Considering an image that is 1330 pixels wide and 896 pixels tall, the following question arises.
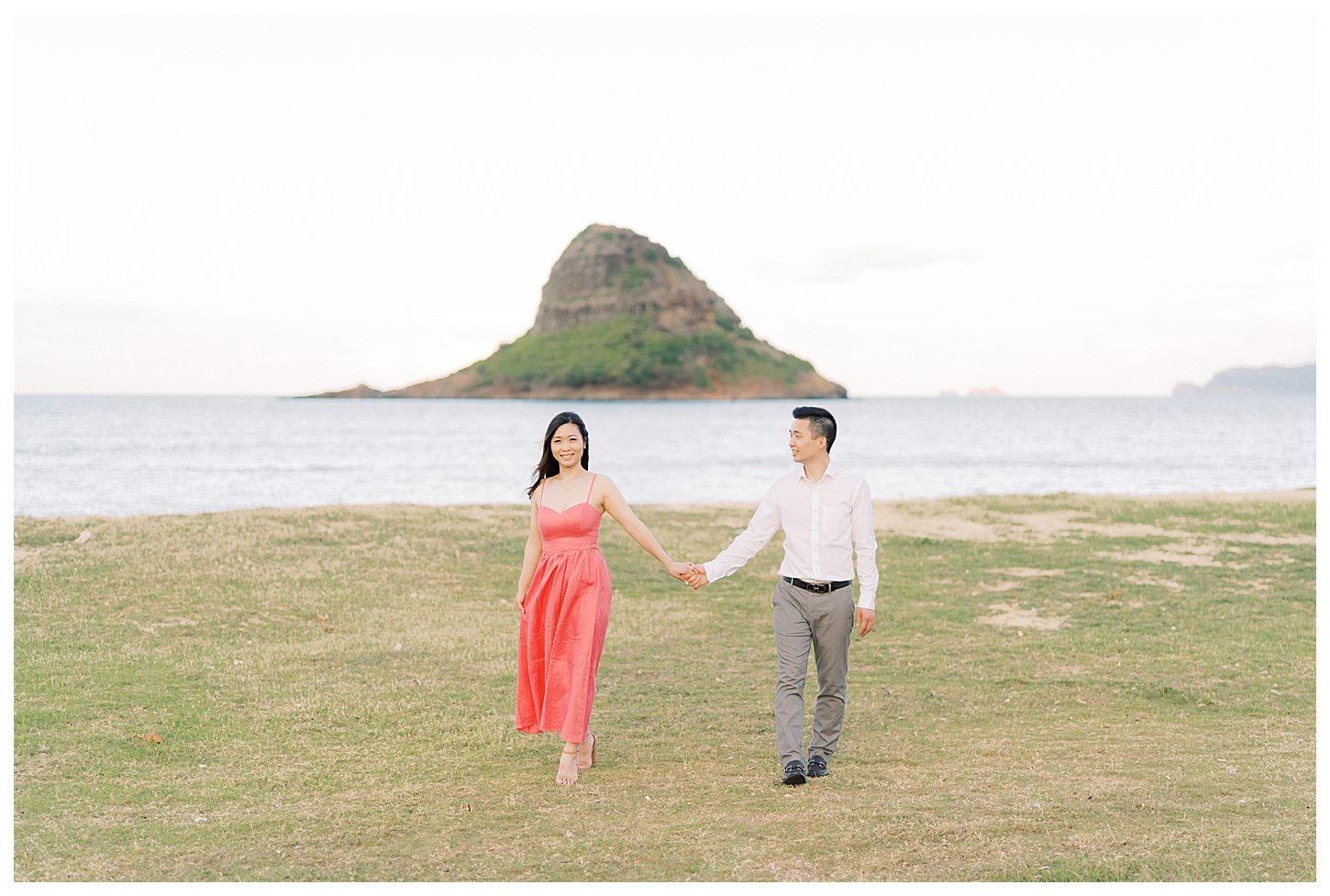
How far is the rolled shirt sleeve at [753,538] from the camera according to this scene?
6.62 m

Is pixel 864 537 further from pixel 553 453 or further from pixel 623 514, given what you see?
pixel 553 453

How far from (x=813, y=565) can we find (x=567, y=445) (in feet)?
5.53

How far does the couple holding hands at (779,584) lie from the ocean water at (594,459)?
2606 centimetres

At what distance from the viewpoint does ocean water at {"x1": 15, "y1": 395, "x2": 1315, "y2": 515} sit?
43812 millimetres

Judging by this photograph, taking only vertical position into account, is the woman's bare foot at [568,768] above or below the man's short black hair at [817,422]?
below

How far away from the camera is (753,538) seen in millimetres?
6672

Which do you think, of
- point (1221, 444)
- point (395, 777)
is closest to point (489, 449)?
point (1221, 444)

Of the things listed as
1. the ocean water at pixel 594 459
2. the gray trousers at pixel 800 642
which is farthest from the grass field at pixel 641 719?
the ocean water at pixel 594 459

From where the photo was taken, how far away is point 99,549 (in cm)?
1416

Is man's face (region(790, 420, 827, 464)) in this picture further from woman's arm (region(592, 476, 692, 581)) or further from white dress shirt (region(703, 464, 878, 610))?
woman's arm (region(592, 476, 692, 581))

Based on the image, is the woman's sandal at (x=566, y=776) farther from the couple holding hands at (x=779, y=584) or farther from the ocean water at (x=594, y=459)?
the ocean water at (x=594, y=459)

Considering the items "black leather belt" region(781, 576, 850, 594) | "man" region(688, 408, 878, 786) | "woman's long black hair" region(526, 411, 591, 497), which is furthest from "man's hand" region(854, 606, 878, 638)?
"woman's long black hair" region(526, 411, 591, 497)
